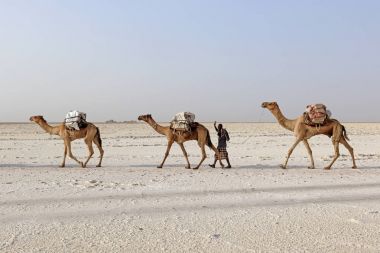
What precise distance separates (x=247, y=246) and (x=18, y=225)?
3.10 meters

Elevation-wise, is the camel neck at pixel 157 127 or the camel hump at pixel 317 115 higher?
the camel hump at pixel 317 115

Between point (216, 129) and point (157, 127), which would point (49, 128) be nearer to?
point (157, 127)

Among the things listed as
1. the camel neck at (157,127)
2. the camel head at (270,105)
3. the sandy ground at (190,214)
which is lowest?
the sandy ground at (190,214)

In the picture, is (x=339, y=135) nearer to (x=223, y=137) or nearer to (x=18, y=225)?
(x=223, y=137)

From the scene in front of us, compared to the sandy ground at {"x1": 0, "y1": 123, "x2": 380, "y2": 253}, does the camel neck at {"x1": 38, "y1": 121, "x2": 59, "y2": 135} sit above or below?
above

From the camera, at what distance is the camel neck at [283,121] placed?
14000 mm

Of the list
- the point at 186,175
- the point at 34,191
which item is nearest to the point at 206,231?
the point at 34,191

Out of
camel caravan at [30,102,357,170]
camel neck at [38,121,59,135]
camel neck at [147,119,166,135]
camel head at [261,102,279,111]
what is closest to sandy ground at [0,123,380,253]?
camel caravan at [30,102,357,170]

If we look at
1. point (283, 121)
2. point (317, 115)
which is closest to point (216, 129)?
point (283, 121)

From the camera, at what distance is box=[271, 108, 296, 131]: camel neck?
45.9ft

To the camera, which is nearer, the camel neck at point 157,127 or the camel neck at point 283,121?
the camel neck at point 283,121

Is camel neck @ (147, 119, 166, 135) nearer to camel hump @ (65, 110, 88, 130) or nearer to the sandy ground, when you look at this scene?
camel hump @ (65, 110, 88, 130)

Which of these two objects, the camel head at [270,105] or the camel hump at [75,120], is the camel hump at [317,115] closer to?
the camel head at [270,105]

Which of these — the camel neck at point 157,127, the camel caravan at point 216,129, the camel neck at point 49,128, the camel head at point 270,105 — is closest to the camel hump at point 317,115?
the camel caravan at point 216,129
